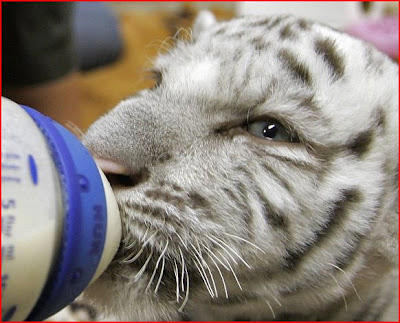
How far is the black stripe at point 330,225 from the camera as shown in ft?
1.95

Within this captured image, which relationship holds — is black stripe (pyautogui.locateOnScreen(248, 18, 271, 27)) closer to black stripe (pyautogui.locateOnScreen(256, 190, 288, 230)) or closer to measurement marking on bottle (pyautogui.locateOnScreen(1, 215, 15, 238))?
black stripe (pyautogui.locateOnScreen(256, 190, 288, 230))

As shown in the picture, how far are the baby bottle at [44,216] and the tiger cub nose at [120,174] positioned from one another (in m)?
0.07

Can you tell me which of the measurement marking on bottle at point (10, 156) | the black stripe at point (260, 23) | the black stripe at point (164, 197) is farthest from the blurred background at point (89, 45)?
the measurement marking on bottle at point (10, 156)

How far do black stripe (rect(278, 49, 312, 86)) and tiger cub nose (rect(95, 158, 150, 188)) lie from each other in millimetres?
190

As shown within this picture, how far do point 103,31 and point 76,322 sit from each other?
3.95 feet

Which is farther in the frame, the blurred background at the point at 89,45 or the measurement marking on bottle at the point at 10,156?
the blurred background at the point at 89,45

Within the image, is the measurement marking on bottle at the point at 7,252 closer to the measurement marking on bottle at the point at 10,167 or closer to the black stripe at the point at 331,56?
the measurement marking on bottle at the point at 10,167

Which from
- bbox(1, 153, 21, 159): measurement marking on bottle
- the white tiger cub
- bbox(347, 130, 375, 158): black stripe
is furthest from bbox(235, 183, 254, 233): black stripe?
bbox(1, 153, 21, 159): measurement marking on bottle

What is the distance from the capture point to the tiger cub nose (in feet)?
1.76

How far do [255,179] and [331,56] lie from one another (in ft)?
0.55

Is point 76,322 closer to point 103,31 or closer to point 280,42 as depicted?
point 280,42

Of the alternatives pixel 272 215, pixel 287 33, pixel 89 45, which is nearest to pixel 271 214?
pixel 272 215

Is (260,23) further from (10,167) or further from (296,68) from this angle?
(10,167)

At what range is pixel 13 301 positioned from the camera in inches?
15.4
